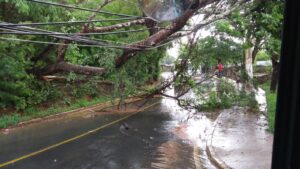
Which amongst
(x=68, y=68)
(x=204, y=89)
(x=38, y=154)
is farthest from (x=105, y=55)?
(x=38, y=154)

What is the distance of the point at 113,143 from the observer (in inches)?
547

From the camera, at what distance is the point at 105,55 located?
1733 cm

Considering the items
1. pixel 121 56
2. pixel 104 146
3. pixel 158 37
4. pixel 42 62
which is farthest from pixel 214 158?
pixel 42 62

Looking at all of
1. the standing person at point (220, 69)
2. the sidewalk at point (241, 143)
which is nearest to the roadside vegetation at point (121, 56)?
the standing person at point (220, 69)

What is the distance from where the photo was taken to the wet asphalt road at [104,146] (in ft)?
36.4

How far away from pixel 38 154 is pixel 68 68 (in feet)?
25.8

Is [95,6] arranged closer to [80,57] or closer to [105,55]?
[105,55]

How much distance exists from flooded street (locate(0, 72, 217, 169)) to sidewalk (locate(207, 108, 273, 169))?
1.45 feet

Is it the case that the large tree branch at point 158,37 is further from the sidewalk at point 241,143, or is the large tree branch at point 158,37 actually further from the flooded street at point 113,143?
the sidewalk at point 241,143

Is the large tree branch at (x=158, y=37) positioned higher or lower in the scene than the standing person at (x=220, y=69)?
higher

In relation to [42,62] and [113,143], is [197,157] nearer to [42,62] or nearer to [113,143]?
[113,143]

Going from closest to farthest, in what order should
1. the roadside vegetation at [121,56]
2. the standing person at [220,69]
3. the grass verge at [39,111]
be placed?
1. the roadside vegetation at [121,56]
2. the standing person at [220,69]
3. the grass verge at [39,111]

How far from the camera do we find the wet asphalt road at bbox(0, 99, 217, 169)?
11.1m

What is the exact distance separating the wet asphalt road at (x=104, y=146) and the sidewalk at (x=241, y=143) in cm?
67
